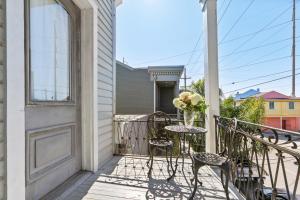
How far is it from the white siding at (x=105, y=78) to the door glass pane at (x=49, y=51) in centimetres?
70

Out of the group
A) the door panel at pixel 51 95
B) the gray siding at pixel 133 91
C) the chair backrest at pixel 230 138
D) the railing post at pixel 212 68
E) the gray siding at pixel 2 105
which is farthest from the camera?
the gray siding at pixel 133 91

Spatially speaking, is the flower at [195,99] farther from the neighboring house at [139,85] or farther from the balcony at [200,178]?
the neighboring house at [139,85]

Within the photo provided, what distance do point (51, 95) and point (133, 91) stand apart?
746 centimetres

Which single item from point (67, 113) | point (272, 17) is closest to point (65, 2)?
point (67, 113)

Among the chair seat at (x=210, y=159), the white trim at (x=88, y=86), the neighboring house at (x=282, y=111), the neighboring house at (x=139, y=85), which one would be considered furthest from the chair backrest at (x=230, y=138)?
the neighboring house at (x=282, y=111)

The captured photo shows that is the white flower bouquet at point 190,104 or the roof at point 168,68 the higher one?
the roof at point 168,68

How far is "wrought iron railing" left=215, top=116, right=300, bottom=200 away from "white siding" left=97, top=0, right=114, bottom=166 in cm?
176

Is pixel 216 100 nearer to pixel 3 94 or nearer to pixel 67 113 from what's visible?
pixel 67 113

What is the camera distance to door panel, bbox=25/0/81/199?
Result: 5.44ft

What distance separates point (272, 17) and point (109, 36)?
54.3 ft

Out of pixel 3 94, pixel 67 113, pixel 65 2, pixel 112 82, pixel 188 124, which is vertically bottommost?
pixel 188 124

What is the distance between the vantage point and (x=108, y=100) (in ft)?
11.3

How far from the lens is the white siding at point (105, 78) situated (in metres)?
3.00

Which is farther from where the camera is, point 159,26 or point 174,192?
point 159,26
